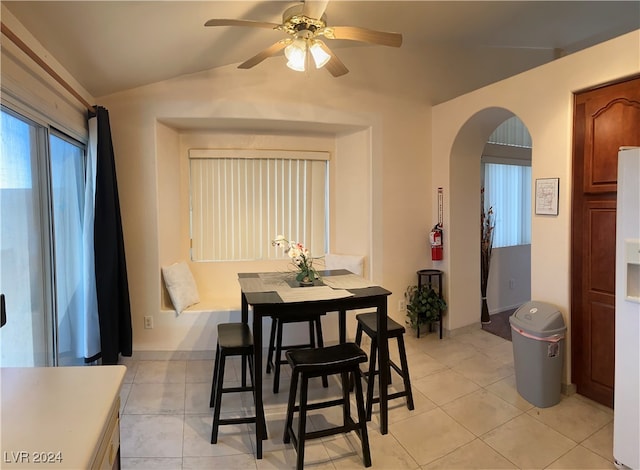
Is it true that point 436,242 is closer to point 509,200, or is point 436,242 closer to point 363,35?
point 509,200

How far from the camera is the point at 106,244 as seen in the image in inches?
120

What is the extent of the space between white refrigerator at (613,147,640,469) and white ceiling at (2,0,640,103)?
2.11 m

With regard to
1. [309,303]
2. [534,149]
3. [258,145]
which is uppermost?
[258,145]

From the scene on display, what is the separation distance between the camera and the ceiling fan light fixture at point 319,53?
2.39 meters

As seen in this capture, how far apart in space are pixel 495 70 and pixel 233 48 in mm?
3095

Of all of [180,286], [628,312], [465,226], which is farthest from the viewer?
[465,226]

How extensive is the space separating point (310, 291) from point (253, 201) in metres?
1.96

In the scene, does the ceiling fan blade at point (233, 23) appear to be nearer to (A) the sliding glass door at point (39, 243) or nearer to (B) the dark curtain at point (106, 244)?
(A) the sliding glass door at point (39, 243)

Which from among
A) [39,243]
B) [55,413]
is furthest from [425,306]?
[55,413]

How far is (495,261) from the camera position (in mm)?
4910

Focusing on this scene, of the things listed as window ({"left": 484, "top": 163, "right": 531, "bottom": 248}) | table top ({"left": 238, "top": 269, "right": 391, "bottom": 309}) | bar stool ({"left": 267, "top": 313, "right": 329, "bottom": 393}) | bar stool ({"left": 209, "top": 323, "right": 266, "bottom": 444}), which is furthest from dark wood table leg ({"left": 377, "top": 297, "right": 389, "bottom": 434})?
window ({"left": 484, "top": 163, "right": 531, "bottom": 248})

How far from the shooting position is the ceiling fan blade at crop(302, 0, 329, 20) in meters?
2.09

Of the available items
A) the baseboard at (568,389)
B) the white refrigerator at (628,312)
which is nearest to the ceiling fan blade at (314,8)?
the white refrigerator at (628,312)

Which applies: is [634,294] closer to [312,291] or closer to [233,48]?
[312,291]
